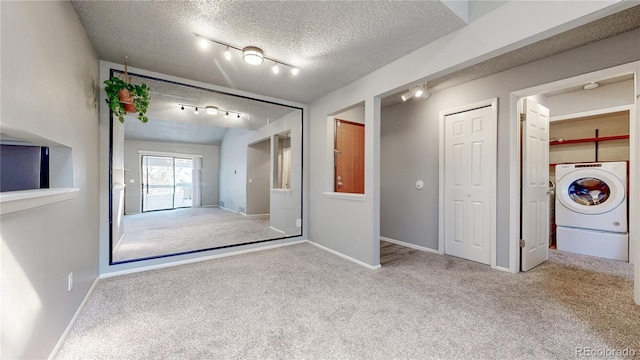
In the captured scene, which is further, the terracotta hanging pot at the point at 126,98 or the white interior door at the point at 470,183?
the white interior door at the point at 470,183

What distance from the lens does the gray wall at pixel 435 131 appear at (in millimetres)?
2352

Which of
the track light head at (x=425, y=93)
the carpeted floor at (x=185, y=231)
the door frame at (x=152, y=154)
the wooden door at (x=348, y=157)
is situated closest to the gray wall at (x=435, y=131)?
the track light head at (x=425, y=93)

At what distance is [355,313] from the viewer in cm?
191

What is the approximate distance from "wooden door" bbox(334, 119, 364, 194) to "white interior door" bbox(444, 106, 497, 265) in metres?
1.30

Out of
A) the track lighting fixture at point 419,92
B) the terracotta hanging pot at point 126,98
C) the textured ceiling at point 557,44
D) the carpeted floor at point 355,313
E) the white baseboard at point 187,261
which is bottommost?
the carpeted floor at point 355,313

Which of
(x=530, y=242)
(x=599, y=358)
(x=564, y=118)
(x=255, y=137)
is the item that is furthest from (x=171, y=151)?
(x=564, y=118)

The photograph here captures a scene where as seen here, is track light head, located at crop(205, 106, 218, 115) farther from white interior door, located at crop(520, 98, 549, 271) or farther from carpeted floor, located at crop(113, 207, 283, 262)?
white interior door, located at crop(520, 98, 549, 271)

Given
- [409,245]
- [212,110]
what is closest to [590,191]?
[409,245]

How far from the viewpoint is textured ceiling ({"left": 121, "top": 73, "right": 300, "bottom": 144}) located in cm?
307

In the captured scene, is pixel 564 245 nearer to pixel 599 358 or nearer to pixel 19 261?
pixel 599 358

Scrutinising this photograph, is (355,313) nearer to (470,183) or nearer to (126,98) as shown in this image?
(470,183)

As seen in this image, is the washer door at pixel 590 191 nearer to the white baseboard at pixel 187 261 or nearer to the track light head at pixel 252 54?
the white baseboard at pixel 187 261

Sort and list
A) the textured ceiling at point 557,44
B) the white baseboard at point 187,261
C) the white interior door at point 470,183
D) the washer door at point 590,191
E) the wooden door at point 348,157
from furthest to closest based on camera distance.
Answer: the wooden door at point 348,157 → the washer door at point 590,191 → the white interior door at point 470,183 → the white baseboard at point 187,261 → the textured ceiling at point 557,44

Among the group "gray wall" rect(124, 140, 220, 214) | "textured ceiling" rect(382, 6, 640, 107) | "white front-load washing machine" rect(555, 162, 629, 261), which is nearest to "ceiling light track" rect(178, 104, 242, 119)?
"gray wall" rect(124, 140, 220, 214)
